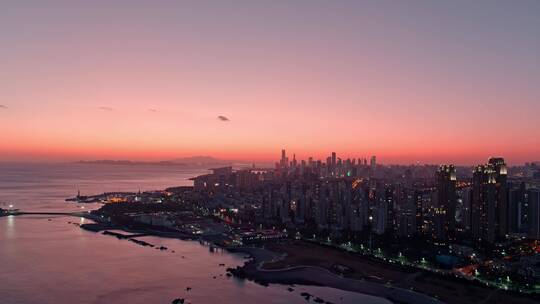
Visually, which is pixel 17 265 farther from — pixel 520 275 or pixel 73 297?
pixel 520 275

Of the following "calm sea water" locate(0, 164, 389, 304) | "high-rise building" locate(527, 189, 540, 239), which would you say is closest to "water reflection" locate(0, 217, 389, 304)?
"calm sea water" locate(0, 164, 389, 304)

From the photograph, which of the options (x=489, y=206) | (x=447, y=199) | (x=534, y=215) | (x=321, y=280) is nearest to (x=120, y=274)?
(x=321, y=280)

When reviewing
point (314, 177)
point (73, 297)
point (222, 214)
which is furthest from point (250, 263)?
point (314, 177)

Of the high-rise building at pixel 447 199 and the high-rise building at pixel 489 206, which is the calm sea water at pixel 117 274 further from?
the high-rise building at pixel 489 206

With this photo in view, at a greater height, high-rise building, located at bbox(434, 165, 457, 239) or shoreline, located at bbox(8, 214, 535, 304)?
high-rise building, located at bbox(434, 165, 457, 239)

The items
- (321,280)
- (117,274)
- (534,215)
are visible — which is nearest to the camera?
(321,280)

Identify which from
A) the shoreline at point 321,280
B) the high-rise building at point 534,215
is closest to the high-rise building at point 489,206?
the high-rise building at point 534,215

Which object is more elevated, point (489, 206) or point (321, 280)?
point (489, 206)

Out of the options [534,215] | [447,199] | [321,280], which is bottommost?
[321,280]

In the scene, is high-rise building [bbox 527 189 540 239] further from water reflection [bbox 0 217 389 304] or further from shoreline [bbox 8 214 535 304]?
water reflection [bbox 0 217 389 304]

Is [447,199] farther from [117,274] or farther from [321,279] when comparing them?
[117,274]

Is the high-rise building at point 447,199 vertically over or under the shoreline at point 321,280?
over
